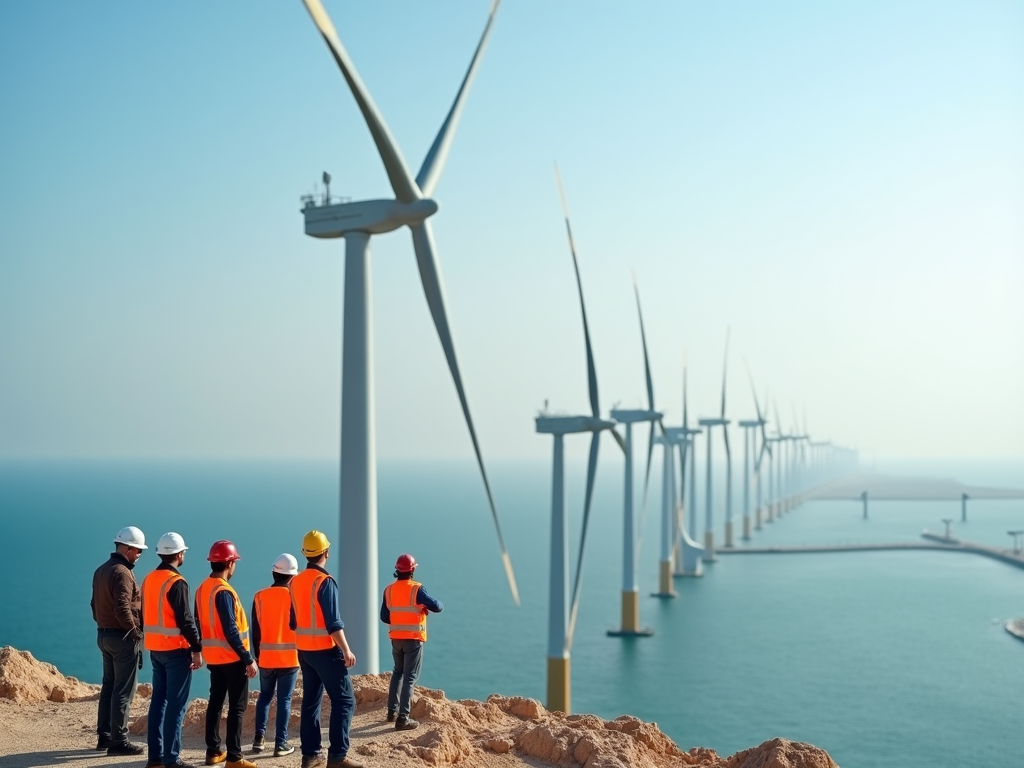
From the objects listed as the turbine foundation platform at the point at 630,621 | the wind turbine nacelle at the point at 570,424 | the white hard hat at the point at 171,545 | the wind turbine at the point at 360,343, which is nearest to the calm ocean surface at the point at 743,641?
the turbine foundation platform at the point at 630,621

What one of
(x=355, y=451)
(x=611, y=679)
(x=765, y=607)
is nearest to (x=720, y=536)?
(x=765, y=607)

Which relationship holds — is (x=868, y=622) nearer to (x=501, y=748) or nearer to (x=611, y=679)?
(x=611, y=679)

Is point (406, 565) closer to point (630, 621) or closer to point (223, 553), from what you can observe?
point (223, 553)

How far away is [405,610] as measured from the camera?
37.1 feet

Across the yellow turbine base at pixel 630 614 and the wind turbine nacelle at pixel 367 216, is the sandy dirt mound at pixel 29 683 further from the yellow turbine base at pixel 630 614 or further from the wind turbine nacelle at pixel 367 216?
the yellow turbine base at pixel 630 614

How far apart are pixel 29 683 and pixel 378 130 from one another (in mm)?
11827

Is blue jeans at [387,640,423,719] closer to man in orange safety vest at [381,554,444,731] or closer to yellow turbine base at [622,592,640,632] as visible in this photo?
man in orange safety vest at [381,554,444,731]

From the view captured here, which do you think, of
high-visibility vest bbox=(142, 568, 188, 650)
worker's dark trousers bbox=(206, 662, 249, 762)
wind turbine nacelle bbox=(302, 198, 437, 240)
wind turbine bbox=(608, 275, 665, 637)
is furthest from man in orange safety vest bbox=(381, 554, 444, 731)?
wind turbine bbox=(608, 275, 665, 637)

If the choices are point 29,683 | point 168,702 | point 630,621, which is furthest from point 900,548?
point 168,702

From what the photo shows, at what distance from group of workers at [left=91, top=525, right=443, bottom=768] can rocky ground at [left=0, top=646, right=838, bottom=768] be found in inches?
25.6

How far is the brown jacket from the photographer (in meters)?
9.90

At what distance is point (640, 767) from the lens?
1048cm

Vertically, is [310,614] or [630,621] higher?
[310,614]

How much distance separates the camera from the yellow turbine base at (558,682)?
47.4m
